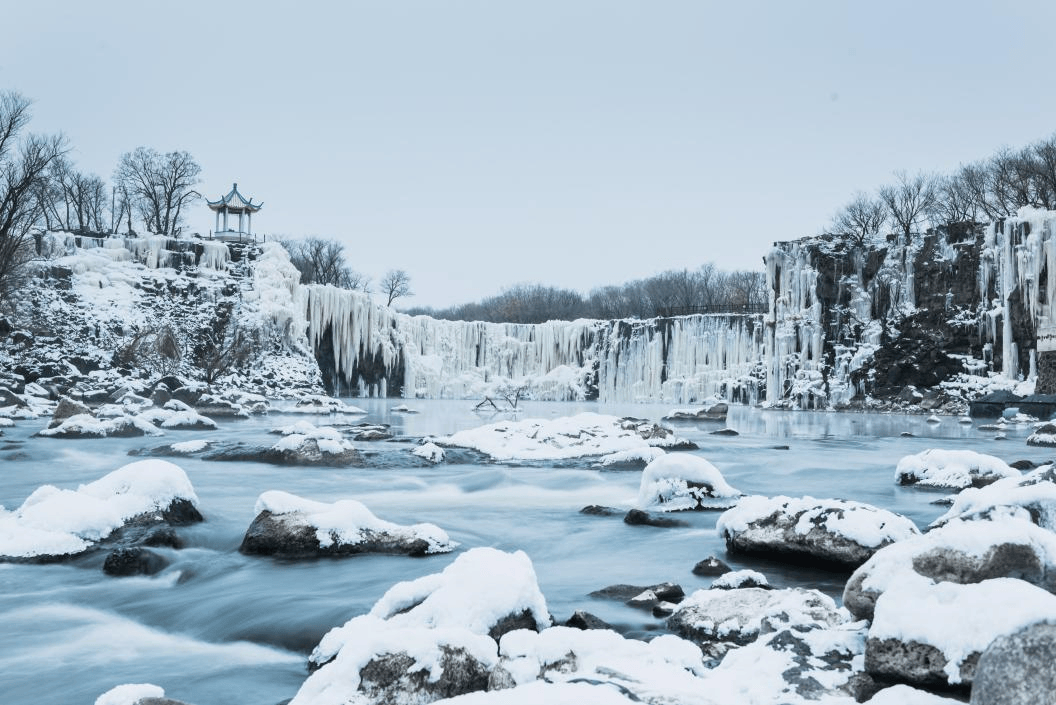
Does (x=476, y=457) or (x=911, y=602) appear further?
(x=476, y=457)

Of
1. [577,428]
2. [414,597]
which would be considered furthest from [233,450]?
[414,597]

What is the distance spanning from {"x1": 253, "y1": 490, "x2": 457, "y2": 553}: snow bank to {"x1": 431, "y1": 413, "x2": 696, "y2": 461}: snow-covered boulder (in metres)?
5.76

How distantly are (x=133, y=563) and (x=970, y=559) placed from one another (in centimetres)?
468

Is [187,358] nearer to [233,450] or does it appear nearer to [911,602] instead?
[233,450]

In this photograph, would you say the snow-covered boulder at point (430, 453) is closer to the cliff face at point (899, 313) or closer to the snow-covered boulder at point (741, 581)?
the snow-covered boulder at point (741, 581)

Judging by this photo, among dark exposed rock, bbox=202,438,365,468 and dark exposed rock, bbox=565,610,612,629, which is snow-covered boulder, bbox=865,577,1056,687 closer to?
dark exposed rock, bbox=565,610,612,629

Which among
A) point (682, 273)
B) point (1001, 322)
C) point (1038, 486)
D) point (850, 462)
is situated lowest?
point (850, 462)

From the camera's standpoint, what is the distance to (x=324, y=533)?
5.48 meters

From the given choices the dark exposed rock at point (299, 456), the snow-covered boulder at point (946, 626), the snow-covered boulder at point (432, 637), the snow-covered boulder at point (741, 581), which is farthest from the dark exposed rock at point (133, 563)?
the dark exposed rock at point (299, 456)

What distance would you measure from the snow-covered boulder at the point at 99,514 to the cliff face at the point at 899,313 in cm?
3088

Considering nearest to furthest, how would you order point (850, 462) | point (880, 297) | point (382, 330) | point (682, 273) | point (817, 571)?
point (817, 571)
point (850, 462)
point (880, 297)
point (382, 330)
point (682, 273)

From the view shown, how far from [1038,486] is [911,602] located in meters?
2.00

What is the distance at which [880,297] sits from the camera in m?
35.7

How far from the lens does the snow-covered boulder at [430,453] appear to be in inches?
440
